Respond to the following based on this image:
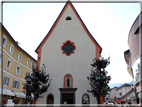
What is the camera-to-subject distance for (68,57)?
64.8 feet

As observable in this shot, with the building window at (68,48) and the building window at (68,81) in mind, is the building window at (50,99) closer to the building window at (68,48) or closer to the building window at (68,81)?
the building window at (68,81)

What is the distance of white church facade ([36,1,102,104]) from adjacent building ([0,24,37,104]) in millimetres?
6500

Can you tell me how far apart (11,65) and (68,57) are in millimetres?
13000

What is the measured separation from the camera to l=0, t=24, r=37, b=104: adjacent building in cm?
2256

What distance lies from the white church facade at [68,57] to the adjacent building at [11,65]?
6.50m

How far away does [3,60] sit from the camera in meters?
22.6

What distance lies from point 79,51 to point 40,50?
5.92m

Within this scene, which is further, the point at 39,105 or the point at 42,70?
the point at 42,70

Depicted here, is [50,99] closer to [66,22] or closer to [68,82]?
[68,82]

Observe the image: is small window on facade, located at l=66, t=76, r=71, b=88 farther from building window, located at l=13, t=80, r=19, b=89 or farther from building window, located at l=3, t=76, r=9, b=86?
building window, located at l=13, t=80, r=19, b=89

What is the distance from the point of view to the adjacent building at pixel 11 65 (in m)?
22.6

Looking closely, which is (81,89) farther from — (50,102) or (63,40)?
(63,40)

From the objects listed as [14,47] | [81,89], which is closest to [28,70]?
[14,47]

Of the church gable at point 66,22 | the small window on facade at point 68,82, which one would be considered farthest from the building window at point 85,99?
the church gable at point 66,22
